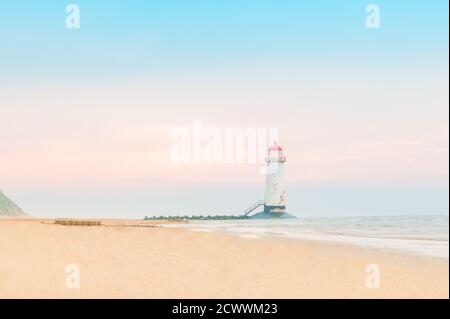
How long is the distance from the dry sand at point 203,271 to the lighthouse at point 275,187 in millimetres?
94931

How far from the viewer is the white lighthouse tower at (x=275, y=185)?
119438 mm

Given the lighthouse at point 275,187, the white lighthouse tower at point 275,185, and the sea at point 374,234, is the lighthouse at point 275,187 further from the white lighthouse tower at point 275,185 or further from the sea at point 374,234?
the sea at point 374,234

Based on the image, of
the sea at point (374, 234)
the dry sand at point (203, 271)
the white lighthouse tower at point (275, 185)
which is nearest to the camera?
the dry sand at point (203, 271)

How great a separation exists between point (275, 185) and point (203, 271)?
112 meters

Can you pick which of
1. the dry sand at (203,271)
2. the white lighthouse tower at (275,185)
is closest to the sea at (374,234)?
the dry sand at (203,271)

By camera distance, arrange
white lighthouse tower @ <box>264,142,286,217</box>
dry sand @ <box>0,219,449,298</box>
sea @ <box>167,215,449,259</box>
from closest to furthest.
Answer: dry sand @ <box>0,219,449,298</box> < sea @ <box>167,215,449,259</box> < white lighthouse tower @ <box>264,142,286,217</box>

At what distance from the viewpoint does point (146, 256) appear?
1992cm

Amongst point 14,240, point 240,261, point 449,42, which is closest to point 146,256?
point 240,261

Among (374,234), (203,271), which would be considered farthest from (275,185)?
(203,271)

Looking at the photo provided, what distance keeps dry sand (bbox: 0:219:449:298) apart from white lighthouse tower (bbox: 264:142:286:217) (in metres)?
94.9

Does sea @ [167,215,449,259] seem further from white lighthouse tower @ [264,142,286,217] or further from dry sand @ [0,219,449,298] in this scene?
white lighthouse tower @ [264,142,286,217]

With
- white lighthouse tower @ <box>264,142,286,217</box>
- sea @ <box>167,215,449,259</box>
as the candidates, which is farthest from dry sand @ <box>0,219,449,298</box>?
white lighthouse tower @ <box>264,142,286,217</box>

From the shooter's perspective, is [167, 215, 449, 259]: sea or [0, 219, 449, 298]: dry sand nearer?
[0, 219, 449, 298]: dry sand

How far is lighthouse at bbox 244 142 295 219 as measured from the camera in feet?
392
